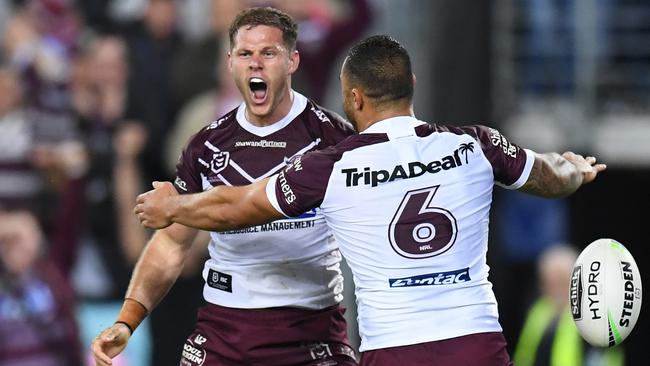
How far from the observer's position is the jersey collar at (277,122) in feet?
20.5

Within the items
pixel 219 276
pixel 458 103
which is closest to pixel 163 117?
pixel 458 103

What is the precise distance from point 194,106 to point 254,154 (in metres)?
4.61

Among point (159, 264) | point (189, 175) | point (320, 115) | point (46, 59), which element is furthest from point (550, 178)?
point (46, 59)

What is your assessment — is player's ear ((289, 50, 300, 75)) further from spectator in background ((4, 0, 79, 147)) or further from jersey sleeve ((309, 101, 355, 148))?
spectator in background ((4, 0, 79, 147))

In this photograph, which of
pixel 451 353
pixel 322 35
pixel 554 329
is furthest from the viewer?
pixel 322 35

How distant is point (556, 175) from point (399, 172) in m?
0.84

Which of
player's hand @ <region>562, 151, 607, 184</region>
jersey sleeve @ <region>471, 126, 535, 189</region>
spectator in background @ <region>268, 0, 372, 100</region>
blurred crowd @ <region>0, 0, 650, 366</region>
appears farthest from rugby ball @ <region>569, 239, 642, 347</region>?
spectator in background @ <region>268, 0, 372, 100</region>

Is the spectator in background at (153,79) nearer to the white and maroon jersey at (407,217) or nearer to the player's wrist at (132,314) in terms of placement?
the player's wrist at (132,314)

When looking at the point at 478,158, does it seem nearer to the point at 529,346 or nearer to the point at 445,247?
the point at 445,247

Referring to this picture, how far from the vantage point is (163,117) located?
36.4 ft

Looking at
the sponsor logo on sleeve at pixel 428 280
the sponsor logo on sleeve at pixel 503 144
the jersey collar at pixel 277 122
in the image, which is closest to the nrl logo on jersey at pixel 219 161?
the jersey collar at pixel 277 122

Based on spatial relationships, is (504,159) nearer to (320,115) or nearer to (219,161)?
(320,115)

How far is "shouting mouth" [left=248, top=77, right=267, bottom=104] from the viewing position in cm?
618

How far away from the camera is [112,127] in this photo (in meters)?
11.1
